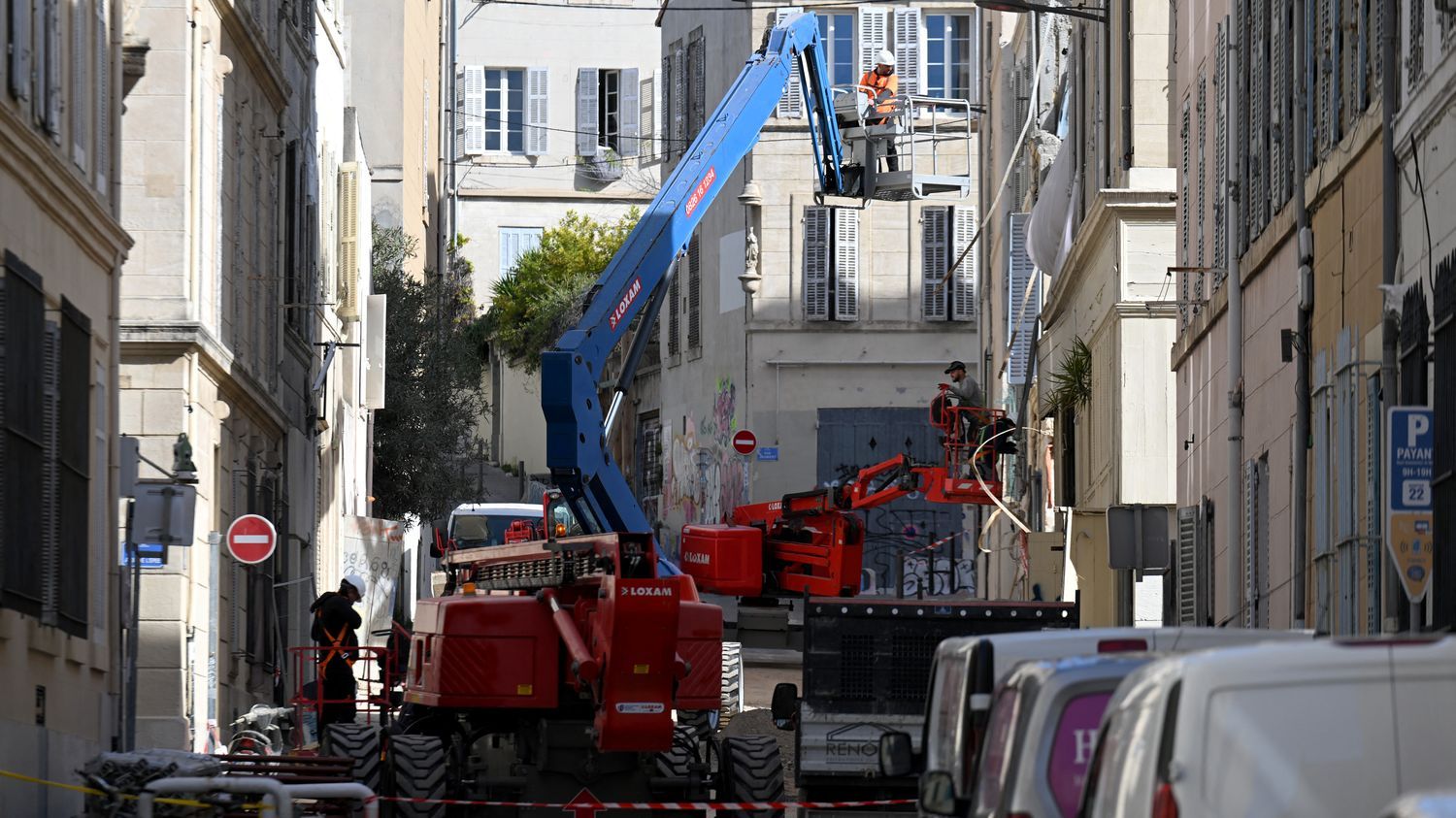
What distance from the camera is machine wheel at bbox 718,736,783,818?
57.7 feet

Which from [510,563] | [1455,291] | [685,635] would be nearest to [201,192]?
[510,563]

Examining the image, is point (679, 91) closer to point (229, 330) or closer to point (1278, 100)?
point (229, 330)

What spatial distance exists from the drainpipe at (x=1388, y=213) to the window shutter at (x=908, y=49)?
3638cm

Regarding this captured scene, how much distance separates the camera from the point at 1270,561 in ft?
68.4

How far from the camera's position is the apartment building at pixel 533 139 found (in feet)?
234

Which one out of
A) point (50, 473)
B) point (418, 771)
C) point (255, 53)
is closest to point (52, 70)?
point (50, 473)

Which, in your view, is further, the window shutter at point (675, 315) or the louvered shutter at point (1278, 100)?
the window shutter at point (675, 315)

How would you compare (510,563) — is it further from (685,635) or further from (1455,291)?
(1455,291)

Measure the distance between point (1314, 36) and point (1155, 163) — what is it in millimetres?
9225

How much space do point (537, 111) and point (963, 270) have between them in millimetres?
23104

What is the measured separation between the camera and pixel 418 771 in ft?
55.8

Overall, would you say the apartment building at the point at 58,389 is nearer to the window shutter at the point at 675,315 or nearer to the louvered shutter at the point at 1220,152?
the louvered shutter at the point at 1220,152

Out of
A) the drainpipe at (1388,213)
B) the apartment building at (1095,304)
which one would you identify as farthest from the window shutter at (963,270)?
the drainpipe at (1388,213)

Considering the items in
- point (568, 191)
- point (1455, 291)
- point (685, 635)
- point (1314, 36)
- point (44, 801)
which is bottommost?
point (44, 801)
